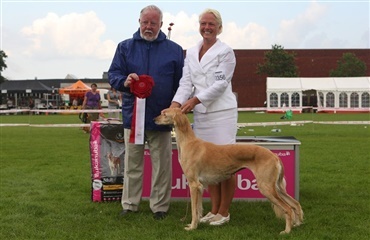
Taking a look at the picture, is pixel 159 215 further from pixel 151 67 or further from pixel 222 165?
pixel 151 67

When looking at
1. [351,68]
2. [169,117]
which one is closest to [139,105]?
[169,117]

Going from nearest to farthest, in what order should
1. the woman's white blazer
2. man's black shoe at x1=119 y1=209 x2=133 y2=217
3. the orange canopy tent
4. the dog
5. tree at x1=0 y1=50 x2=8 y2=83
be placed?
the dog → the woman's white blazer → man's black shoe at x1=119 y1=209 x2=133 y2=217 → the orange canopy tent → tree at x1=0 y1=50 x2=8 y2=83

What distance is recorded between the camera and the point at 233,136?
4.75 m

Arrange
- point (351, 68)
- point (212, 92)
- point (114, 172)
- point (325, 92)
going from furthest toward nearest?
point (351, 68) → point (325, 92) → point (114, 172) → point (212, 92)

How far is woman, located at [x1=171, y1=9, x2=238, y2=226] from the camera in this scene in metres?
4.54

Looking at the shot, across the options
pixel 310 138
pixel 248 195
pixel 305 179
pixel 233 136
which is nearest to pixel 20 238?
pixel 233 136

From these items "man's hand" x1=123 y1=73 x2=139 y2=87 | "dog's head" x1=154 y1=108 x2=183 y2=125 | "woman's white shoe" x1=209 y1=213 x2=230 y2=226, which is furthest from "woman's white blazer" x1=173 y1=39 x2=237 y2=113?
"woman's white shoe" x1=209 y1=213 x2=230 y2=226

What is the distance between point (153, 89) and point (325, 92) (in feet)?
119

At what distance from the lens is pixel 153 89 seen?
16.2ft

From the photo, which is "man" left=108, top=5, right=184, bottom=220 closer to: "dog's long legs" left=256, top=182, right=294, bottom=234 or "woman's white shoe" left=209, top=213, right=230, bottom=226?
"woman's white shoe" left=209, top=213, right=230, bottom=226

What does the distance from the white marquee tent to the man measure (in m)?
34.2

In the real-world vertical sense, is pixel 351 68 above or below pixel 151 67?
above

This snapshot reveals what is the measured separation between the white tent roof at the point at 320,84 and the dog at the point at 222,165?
35955 millimetres

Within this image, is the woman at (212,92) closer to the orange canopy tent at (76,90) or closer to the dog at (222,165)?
the dog at (222,165)
